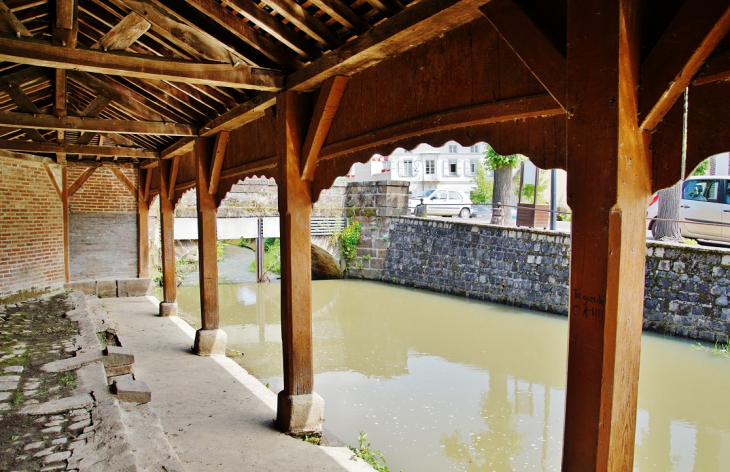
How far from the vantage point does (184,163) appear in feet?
26.1

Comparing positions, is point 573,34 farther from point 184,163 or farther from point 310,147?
point 184,163

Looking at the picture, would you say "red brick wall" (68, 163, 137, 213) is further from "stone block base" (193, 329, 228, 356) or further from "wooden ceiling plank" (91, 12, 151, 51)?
"wooden ceiling plank" (91, 12, 151, 51)

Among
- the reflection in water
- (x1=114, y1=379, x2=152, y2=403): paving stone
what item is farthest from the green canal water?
(x1=114, y1=379, x2=152, y2=403): paving stone

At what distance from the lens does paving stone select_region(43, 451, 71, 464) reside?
274cm

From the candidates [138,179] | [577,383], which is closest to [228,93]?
[577,383]

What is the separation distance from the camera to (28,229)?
8828 mm

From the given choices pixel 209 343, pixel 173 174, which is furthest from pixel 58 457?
pixel 173 174

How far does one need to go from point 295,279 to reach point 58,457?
74.5 inches

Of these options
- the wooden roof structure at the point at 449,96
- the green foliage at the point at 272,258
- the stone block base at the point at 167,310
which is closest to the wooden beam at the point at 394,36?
the wooden roof structure at the point at 449,96

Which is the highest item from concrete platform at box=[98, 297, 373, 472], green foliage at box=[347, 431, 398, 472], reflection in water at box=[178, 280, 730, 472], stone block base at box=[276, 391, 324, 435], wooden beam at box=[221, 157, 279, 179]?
wooden beam at box=[221, 157, 279, 179]

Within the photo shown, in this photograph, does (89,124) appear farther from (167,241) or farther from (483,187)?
(483,187)

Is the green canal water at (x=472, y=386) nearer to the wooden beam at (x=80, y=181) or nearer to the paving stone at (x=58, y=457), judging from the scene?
the paving stone at (x=58, y=457)

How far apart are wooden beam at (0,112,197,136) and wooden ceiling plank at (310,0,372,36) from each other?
3.55m

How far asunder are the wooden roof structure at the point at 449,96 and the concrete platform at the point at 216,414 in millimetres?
383
